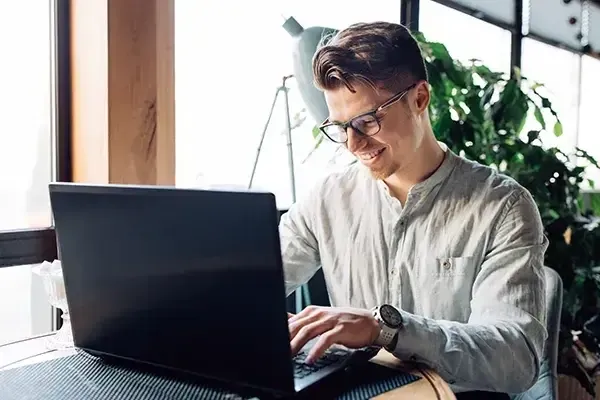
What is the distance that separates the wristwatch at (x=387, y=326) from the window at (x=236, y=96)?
109cm

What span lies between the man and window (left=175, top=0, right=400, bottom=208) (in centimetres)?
68

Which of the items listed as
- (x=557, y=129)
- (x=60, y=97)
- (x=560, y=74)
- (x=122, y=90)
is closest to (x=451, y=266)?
(x=122, y=90)

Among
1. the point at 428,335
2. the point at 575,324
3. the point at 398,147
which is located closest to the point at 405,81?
the point at 398,147

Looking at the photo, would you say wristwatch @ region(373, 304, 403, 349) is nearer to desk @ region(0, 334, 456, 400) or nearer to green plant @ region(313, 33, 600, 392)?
desk @ region(0, 334, 456, 400)

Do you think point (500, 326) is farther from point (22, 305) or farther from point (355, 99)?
point (22, 305)

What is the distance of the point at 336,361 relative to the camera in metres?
0.96

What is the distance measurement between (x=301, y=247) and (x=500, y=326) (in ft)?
1.69

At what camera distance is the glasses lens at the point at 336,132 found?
1.27m

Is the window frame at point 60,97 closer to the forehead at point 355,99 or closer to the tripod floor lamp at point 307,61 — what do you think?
the tripod floor lamp at point 307,61

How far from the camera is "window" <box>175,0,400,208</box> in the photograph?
2.05 metres

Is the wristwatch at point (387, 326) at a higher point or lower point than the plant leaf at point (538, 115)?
lower

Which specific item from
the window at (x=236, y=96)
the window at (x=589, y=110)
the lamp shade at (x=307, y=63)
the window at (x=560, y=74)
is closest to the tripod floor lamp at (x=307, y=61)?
the lamp shade at (x=307, y=63)

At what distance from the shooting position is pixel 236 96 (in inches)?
88.9

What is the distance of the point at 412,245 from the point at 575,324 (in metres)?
1.33
